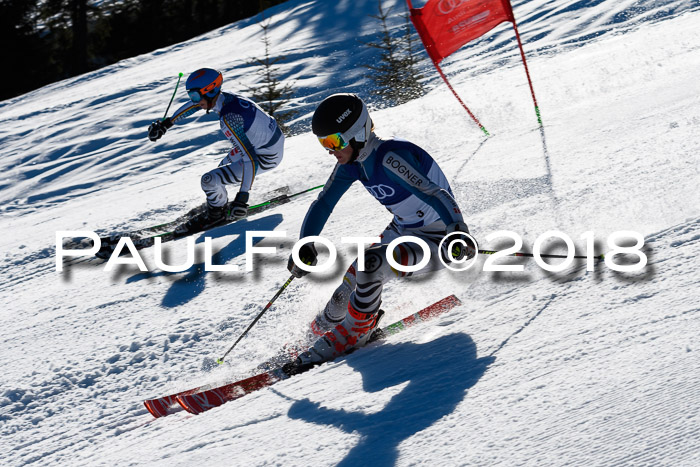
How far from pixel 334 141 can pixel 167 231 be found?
3873 mm

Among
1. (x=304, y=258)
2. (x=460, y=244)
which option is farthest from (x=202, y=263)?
(x=460, y=244)

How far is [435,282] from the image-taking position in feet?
16.5

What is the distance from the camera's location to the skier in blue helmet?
7.30m

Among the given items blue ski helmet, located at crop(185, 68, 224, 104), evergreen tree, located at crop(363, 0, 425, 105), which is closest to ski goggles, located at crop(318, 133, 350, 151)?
blue ski helmet, located at crop(185, 68, 224, 104)

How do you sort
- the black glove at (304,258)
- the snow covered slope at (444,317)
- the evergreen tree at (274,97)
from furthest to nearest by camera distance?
the evergreen tree at (274,97) → the black glove at (304,258) → the snow covered slope at (444,317)

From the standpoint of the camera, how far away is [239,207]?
728 cm

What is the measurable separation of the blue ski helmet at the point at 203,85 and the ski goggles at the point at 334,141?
12.2 ft

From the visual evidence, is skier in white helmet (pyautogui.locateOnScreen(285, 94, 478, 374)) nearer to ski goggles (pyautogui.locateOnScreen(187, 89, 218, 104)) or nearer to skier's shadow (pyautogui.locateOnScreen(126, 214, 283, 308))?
skier's shadow (pyautogui.locateOnScreen(126, 214, 283, 308))

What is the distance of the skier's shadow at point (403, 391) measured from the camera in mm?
3025

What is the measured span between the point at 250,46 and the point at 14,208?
9.95 m

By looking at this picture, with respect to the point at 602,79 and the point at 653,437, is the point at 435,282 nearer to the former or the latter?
the point at 653,437

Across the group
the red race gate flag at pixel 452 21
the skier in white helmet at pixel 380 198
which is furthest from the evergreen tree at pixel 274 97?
the skier in white helmet at pixel 380 198

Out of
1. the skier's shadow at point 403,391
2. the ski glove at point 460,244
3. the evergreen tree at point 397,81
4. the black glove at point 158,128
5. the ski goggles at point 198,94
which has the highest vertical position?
the ski goggles at point 198,94

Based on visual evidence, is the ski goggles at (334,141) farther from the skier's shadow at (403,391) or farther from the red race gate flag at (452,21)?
the red race gate flag at (452,21)
